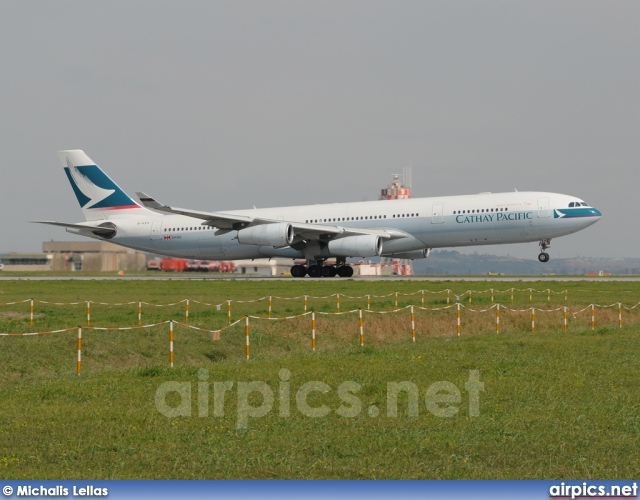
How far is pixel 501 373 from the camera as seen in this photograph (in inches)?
735

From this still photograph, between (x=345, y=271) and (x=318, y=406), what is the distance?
4463cm

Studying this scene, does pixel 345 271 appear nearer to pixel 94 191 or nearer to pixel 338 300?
pixel 94 191

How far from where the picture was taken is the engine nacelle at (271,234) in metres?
54.6

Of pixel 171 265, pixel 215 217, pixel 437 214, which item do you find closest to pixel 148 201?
pixel 215 217

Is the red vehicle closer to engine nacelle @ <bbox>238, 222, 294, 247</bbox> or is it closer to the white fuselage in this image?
the white fuselage

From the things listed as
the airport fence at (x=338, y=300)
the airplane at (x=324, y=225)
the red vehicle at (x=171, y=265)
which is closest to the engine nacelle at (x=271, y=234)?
the airplane at (x=324, y=225)

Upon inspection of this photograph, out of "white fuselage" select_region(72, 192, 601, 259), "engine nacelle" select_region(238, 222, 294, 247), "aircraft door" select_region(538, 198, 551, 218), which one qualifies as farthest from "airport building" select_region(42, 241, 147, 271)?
"aircraft door" select_region(538, 198, 551, 218)

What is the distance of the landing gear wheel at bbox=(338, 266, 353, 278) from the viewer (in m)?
59.3

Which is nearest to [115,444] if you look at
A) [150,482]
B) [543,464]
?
[150,482]

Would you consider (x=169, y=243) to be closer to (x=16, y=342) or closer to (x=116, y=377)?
(x=16, y=342)

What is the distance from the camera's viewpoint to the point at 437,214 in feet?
178

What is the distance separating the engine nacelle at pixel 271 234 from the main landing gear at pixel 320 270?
3834 mm

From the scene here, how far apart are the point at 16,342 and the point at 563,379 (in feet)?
43.3

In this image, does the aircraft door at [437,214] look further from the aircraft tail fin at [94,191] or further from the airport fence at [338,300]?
the aircraft tail fin at [94,191]
